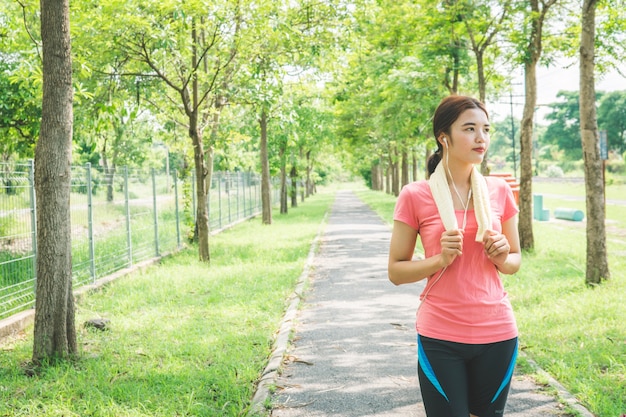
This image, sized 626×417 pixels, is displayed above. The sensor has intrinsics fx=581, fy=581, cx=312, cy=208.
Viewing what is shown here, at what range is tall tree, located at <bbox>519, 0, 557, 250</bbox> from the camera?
1148 cm

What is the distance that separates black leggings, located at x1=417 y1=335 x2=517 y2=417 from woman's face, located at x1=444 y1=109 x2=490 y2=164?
77cm

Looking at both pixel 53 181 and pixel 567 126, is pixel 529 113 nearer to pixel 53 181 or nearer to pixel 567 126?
pixel 53 181

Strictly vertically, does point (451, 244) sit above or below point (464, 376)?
above

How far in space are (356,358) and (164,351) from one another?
6.32 ft

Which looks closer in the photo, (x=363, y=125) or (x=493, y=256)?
(x=493, y=256)

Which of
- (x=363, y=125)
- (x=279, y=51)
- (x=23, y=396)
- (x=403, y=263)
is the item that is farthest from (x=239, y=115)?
(x=403, y=263)

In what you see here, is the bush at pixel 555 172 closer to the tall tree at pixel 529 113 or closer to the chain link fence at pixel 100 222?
the chain link fence at pixel 100 222

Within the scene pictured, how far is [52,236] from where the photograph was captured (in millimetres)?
5320

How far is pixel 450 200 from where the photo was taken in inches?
92.6

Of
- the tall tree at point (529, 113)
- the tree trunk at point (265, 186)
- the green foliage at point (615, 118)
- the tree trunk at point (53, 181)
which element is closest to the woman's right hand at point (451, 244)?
the tree trunk at point (53, 181)

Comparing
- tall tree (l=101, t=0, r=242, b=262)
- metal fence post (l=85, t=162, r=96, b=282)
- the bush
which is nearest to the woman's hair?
tall tree (l=101, t=0, r=242, b=262)

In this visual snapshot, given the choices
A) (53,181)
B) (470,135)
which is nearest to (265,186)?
(53,181)

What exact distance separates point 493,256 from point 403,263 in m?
0.37

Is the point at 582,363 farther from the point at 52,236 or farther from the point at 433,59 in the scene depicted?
the point at 433,59
